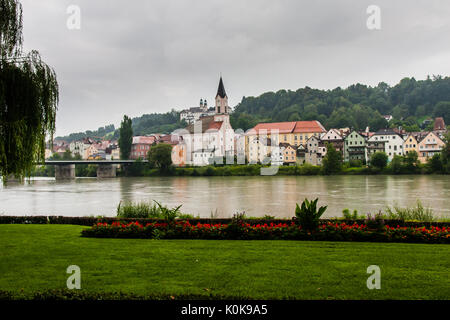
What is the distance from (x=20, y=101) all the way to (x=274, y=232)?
9050mm

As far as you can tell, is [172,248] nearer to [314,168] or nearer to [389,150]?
[314,168]

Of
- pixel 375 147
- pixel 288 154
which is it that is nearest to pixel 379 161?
pixel 375 147

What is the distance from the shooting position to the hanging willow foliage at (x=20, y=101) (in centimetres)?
1234

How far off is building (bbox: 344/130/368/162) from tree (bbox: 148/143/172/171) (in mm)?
42619

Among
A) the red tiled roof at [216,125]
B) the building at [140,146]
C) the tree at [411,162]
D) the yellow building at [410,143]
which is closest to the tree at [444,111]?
the yellow building at [410,143]

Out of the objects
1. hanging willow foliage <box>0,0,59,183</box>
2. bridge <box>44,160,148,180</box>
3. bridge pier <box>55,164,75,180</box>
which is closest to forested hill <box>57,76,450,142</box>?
bridge <box>44,160,148,180</box>

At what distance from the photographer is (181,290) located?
20.1 ft

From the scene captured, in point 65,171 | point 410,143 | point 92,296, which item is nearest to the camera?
point 92,296

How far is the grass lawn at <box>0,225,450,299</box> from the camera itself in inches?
243

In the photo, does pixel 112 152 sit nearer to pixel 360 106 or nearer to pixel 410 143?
pixel 410 143

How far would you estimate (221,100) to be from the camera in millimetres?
135500
